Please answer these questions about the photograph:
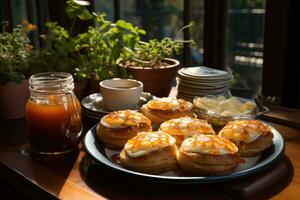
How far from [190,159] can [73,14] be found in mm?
861

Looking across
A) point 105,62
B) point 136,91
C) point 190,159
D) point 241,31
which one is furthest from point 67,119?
point 241,31

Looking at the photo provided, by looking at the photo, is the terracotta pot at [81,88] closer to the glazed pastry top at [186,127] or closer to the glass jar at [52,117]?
the glass jar at [52,117]

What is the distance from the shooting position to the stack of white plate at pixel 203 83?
55.9 inches

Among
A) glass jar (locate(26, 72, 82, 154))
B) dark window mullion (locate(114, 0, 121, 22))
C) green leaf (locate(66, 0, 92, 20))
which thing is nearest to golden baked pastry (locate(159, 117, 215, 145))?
glass jar (locate(26, 72, 82, 154))

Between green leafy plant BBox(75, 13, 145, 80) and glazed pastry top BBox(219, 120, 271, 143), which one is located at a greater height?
green leafy plant BBox(75, 13, 145, 80)

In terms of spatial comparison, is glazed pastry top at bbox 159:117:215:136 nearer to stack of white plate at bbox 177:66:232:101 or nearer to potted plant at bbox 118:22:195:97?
stack of white plate at bbox 177:66:232:101

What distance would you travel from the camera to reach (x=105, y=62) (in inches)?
61.9

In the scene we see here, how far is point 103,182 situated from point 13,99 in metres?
0.56

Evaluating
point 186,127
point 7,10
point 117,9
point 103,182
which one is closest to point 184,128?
point 186,127

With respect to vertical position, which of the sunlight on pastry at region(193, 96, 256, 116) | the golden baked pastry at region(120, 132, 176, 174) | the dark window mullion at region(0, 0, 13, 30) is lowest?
the golden baked pastry at region(120, 132, 176, 174)

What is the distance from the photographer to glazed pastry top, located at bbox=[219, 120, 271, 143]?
39.9 inches

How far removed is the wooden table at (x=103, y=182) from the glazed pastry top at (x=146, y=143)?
0.07 m

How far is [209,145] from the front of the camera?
0.93 metres

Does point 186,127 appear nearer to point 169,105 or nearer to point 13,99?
point 169,105
